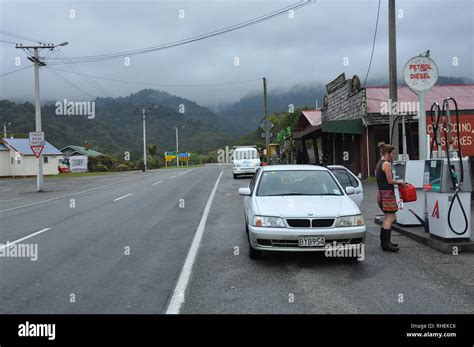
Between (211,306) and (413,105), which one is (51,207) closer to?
(211,306)

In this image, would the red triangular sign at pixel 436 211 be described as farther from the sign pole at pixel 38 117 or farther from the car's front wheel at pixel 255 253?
the sign pole at pixel 38 117

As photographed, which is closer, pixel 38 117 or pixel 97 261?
pixel 97 261

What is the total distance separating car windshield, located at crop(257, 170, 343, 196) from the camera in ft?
26.3

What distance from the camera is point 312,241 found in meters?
6.70

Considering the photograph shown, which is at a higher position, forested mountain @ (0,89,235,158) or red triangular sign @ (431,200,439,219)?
forested mountain @ (0,89,235,158)

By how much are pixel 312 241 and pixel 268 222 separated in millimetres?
692

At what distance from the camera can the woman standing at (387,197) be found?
790cm

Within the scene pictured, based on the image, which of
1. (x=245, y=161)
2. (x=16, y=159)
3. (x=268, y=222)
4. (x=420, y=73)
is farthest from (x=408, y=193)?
(x=16, y=159)

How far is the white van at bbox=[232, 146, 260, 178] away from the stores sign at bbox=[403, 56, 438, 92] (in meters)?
19.2

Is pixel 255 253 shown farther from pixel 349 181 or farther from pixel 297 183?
pixel 349 181

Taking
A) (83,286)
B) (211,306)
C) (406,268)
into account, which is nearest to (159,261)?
(83,286)

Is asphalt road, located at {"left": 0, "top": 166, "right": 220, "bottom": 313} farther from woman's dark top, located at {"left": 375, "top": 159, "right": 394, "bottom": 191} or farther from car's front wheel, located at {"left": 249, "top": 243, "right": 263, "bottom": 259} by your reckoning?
woman's dark top, located at {"left": 375, "top": 159, "right": 394, "bottom": 191}

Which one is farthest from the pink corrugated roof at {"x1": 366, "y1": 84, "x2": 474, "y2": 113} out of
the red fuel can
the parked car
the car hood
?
the car hood
